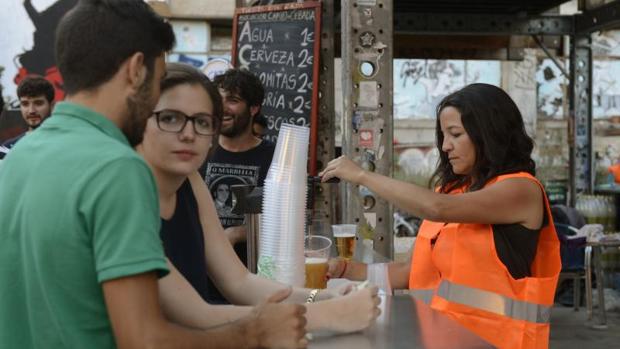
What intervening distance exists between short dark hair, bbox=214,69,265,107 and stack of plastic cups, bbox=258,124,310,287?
6.72 ft

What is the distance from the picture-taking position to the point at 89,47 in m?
1.40

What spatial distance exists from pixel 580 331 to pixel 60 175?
6771mm

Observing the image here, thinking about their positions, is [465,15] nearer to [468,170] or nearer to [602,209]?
[602,209]

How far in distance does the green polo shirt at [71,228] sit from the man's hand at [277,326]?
0.28 meters

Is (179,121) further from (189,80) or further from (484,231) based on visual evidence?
(484,231)

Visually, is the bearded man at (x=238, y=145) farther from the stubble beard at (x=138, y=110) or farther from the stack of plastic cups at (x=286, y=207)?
the stubble beard at (x=138, y=110)

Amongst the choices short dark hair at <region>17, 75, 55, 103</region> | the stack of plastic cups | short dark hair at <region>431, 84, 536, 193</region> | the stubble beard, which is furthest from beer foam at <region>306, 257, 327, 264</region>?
short dark hair at <region>17, 75, 55, 103</region>

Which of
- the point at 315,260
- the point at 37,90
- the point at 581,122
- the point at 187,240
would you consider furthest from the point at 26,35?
the point at 187,240

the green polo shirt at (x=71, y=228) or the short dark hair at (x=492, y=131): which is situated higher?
the short dark hair at (x=492, y=131)

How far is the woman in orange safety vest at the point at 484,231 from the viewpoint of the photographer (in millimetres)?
2516

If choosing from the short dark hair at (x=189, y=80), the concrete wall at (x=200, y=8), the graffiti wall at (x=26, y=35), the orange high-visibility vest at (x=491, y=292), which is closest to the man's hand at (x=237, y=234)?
the orange high-visibility vest at (x=491, y=292)

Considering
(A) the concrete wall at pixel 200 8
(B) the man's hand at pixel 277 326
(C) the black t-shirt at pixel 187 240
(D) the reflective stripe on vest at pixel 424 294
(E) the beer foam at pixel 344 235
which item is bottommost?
(D) the reflective stripe on vest at pixel 424 294

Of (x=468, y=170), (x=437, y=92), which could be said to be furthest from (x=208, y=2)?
(x=468, y=170)

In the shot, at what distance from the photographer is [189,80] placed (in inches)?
76.0
